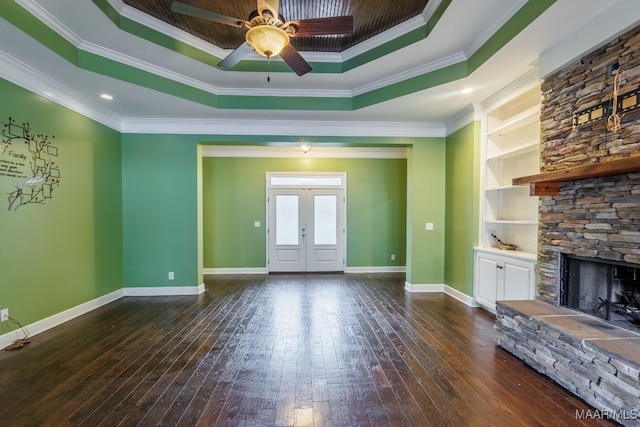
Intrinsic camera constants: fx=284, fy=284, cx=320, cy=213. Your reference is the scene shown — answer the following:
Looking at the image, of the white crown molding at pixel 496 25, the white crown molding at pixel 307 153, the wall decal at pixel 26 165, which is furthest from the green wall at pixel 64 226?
the white crown molding at pixel 496 25

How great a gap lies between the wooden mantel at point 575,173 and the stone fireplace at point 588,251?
1 centimetres

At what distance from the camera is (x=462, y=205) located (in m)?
4.39

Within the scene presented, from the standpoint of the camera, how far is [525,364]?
2510 millimetres

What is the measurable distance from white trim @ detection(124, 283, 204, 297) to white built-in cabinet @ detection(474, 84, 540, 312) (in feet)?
14.5

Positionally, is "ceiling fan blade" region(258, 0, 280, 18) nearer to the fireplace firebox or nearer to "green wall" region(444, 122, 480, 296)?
"green wall" region(444, 122, 480, 296)

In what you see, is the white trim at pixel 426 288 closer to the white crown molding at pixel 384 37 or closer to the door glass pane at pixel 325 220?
the door glass pane at pixel 325 220

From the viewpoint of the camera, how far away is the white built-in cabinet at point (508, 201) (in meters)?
3.33

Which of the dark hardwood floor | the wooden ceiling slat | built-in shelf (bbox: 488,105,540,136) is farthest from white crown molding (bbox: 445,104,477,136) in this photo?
the dark hardwood floor

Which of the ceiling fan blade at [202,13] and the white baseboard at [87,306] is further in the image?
the white baseboard at [87,306]

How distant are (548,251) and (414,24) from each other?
2.71 m

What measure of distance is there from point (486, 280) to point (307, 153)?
14.0 feet

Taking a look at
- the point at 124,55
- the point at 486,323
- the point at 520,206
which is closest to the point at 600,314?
the point at 486,323

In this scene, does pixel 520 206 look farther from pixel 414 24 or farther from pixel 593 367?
pixel 414 24

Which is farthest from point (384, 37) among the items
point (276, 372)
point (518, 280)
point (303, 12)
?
point (276, 372)
